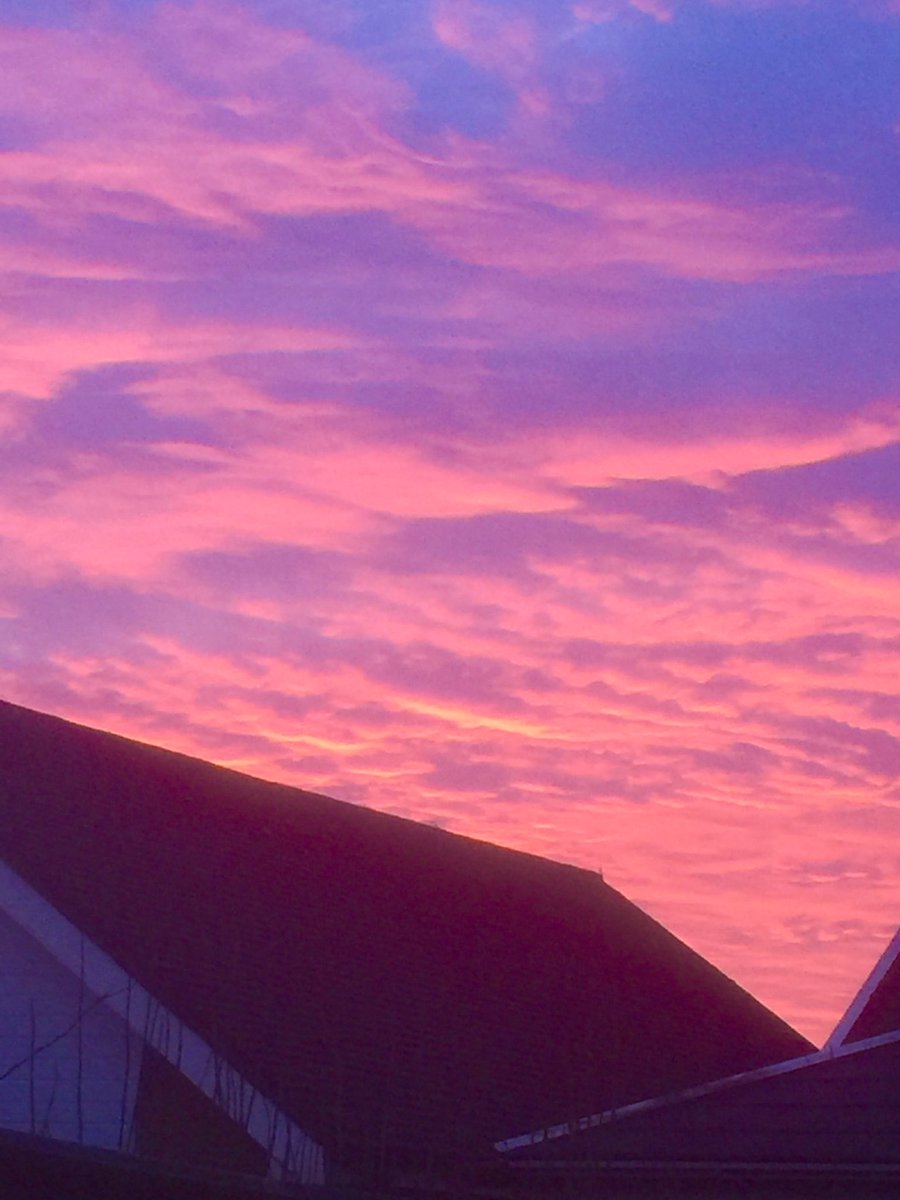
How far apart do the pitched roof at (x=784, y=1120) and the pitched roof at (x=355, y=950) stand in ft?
3.10

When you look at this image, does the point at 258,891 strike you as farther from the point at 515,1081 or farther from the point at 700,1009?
the point at 700,1009

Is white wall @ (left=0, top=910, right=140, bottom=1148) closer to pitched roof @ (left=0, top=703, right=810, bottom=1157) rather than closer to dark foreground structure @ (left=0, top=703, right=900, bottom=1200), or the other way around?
dark foreground structure @ (left=0, top=703, right=900, bottom=1200)

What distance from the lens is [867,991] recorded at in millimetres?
16516

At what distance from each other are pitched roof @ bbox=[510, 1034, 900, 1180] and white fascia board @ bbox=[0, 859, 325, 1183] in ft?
6.21

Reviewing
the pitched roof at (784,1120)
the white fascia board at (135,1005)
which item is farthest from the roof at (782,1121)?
the white fascia board at (135,1005)

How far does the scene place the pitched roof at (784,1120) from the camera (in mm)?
11125

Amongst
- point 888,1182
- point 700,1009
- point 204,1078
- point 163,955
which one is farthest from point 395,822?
point 888,1182

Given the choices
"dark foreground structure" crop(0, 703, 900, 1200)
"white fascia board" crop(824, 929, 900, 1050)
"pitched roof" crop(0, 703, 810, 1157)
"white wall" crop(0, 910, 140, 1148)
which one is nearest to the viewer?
"dark foreground structure" crop(0, 703, 900, 1200)

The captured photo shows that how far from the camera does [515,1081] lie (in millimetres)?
16625

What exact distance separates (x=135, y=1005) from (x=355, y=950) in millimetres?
3860

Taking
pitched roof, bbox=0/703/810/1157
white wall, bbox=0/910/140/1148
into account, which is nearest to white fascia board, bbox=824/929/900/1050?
pitched roof, bbox=0/703/810/1157

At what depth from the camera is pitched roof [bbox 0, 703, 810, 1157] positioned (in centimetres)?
1472

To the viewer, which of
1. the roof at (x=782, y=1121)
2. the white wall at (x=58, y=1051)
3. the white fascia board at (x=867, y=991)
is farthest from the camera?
the white fascia board at (x=867, y=991)

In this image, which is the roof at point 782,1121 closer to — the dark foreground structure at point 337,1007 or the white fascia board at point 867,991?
the dark foreground structure at point 337,1007
